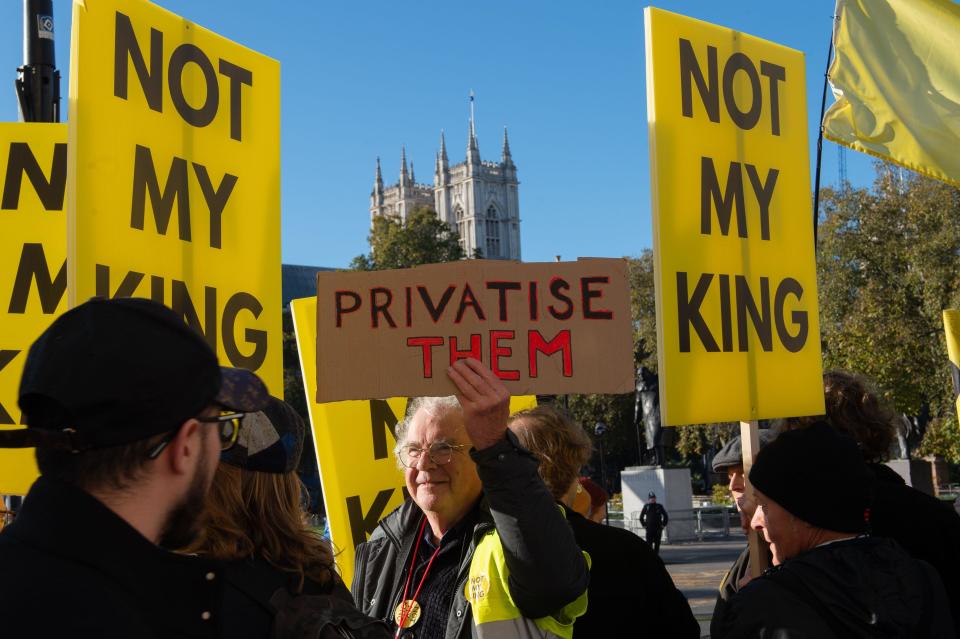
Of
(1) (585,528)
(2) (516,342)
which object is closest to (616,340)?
(2) (516,342)

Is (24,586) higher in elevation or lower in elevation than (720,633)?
higher

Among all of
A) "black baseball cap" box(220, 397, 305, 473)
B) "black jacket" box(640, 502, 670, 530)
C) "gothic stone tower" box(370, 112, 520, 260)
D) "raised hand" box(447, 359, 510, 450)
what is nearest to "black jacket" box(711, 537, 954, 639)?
"raised hand" box(447, 359, 510, 450)

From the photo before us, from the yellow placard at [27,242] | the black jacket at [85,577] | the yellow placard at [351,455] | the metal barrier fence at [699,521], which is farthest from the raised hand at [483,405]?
the metal barrier fence at [699,521]

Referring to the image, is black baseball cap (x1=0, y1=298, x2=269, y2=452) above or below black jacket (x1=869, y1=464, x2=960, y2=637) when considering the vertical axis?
above

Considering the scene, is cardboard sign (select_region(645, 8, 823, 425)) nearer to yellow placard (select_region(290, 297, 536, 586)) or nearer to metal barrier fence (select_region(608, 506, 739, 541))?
yellow placard (select_region(290, 297, 536, 586))

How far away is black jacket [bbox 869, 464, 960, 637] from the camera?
9.41 ft

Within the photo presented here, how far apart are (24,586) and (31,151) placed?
3.14 meters

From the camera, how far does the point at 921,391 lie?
2522 cm

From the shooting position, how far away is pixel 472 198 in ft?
383

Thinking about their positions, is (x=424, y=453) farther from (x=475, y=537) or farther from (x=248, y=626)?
(x=248, y=626)

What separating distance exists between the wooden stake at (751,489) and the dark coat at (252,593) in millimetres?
1563

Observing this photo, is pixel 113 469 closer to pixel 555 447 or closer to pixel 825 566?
pixel 825 566

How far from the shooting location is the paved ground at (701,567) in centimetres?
1265

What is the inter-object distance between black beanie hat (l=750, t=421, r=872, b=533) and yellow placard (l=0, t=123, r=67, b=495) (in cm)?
249
